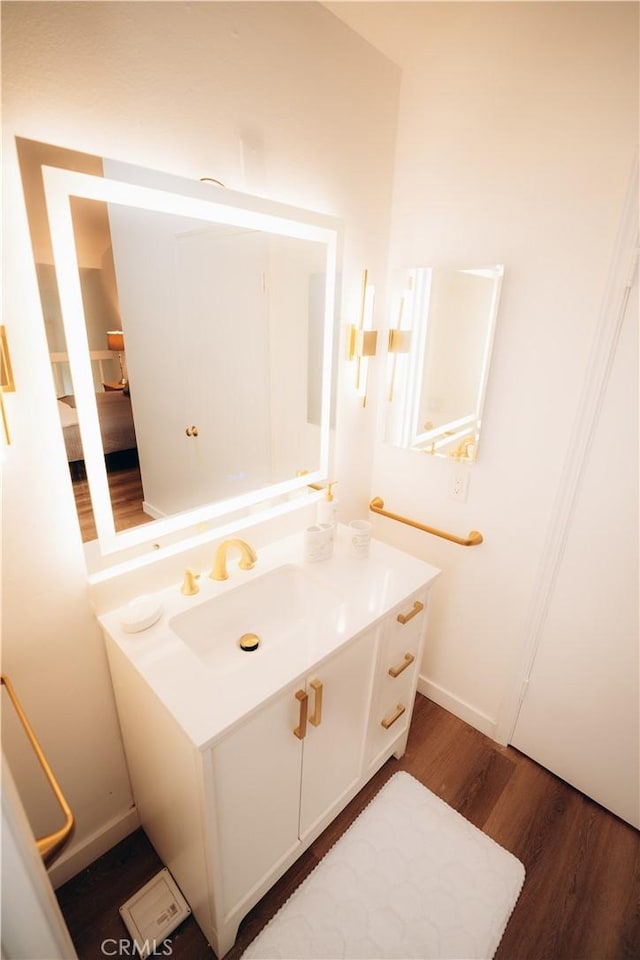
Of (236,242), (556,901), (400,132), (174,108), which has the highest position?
(400,132)

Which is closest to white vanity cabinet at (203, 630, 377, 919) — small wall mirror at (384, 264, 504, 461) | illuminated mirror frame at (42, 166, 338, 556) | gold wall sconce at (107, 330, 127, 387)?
illuminated mirror frame at (42, 166, 338, 556)

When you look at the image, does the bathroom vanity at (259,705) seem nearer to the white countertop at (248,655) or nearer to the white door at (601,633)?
the white countertop at (248,655)

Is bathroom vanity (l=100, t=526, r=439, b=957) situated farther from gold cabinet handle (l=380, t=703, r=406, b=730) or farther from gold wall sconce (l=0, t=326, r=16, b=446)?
gold wall sconce (l=0, t=326, r=16, b=446)

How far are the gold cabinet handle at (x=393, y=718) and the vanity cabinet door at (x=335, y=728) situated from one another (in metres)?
0.11

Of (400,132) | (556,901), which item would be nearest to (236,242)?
(400,132)

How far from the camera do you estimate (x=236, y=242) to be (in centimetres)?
135

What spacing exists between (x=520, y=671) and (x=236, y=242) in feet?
6.31

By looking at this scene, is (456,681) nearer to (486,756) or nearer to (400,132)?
(486,756)

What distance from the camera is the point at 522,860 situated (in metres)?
1.50

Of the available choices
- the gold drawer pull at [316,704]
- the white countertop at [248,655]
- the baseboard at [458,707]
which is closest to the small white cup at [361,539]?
the white countertop at [248,655]

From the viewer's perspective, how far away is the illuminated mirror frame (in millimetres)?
962

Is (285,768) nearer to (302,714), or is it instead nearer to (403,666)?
(302,714)

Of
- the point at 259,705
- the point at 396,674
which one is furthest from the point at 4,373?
the point at 396,674

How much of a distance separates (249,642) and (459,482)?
3.35ft
